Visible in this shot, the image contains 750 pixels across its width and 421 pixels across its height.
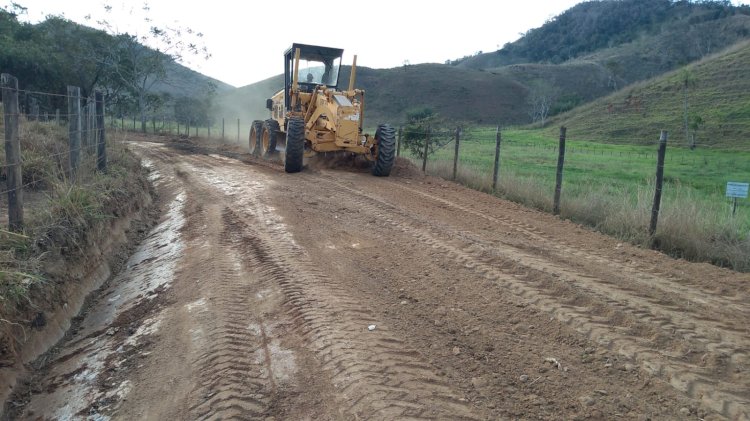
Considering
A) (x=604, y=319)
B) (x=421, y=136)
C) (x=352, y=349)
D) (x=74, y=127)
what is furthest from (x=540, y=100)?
(x=352, y=349)

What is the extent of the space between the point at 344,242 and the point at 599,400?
4.47 m

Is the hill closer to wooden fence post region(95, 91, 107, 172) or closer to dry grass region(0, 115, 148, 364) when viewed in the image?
wooden fence post region(95, 91, 107, 172)

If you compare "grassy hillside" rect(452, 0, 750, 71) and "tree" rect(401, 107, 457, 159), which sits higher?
"grassy hillside" rect(452, 0, 750, 71)

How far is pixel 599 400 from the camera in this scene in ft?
12.2

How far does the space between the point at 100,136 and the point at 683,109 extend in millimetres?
44151

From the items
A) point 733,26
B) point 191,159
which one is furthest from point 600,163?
point 733,26

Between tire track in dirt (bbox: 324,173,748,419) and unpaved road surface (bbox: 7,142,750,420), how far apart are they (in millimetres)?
18

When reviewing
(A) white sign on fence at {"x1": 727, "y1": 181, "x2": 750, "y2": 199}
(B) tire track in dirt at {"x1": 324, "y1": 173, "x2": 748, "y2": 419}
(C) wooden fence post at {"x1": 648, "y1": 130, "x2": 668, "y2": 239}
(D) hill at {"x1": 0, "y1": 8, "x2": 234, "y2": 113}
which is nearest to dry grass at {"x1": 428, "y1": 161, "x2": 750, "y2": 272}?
(C) wooden fence post at {"x1": 648, "y1": 130, "x2": 668, "y2": 239}

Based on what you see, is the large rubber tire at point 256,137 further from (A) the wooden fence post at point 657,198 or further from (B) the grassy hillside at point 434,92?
(B) the grassy hillside at point 434,92

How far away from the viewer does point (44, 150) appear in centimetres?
991

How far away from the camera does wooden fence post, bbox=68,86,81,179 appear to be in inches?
340

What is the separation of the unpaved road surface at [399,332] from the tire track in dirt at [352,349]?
0.02 meters

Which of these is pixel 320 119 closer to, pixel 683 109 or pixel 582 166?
pixel 582 166

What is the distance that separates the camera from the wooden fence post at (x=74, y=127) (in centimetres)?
862
